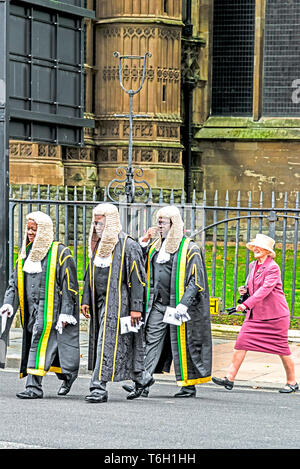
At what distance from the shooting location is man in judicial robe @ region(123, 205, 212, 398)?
1087 centimetres

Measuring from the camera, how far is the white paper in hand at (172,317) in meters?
10.8

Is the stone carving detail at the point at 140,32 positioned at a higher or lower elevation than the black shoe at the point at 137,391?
higher

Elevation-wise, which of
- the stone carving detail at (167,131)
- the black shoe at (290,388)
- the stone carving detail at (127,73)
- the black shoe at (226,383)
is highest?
the stone carving detail at (127,73)

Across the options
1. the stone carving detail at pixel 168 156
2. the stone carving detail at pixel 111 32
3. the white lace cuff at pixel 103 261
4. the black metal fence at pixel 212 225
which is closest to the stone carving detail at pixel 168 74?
the stone carving detail at pixel 111 32

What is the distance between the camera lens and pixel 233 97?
3100 centimetres

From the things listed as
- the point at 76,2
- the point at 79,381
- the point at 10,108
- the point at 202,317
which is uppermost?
the point at 76,2

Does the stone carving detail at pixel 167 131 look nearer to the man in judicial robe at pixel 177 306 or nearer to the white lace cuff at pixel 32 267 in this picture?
the man in judicial robe at pixel 177 306

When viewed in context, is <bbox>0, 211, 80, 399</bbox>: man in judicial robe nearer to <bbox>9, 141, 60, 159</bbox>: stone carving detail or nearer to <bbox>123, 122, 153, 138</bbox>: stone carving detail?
<bbox>9, 141, 60, 159</bbox>: stone carving detail

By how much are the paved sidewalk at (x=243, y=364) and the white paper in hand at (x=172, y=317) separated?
Answer: 1353mm

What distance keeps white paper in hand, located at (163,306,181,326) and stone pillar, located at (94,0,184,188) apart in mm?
16948

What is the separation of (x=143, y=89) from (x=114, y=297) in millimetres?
17572
